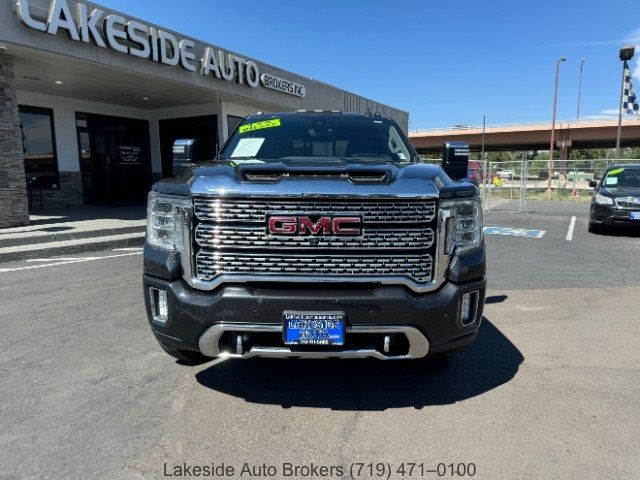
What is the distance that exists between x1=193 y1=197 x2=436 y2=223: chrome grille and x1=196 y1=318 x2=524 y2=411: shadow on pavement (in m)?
1.21

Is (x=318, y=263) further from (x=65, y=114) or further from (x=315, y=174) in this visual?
(x=65, y=114)

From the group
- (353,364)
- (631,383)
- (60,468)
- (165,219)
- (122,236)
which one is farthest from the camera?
(122,236)

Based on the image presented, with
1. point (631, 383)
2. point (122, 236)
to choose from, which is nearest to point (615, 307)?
point (631, 383)

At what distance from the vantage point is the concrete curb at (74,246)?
802 centimetres

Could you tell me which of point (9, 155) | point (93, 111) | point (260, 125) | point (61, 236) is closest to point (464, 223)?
point (260, 125)

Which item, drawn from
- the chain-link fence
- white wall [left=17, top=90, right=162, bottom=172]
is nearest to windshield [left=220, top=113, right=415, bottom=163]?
white wall [left=17, top=90, right=162, bottom=172]

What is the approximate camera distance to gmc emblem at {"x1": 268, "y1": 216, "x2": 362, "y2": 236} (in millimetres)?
2613

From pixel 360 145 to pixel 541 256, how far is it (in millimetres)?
5543

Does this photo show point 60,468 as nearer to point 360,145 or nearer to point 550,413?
point 550,413

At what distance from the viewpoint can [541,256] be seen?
27.0ft

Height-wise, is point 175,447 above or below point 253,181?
below

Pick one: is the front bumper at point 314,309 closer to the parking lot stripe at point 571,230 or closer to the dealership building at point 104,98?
the dealership building at point 104,98

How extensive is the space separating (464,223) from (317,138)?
183cm

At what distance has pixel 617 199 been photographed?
33.7 feet
